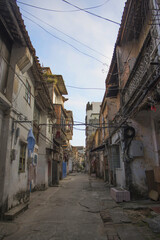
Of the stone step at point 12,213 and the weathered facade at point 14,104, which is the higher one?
the weathered facade at point 14,104

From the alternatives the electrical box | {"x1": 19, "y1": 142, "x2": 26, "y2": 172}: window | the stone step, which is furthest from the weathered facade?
the electrical box

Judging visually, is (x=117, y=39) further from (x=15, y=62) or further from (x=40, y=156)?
(x=40, y=156)

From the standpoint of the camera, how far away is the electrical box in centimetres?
818

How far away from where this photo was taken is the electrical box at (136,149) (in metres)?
8.18

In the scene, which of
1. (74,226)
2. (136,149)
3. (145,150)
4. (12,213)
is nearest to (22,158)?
(12,213)

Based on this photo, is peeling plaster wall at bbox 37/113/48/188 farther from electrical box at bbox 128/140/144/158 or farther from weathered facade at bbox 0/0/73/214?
electrical box at bbox 128/140/144/158

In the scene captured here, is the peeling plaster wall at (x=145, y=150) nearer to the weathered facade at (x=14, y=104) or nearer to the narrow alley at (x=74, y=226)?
the narrow alley at (x=74, y=226)

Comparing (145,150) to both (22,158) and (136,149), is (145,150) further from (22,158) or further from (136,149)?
(22,158)

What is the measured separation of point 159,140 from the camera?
817cm

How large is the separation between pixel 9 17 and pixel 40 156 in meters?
10.3

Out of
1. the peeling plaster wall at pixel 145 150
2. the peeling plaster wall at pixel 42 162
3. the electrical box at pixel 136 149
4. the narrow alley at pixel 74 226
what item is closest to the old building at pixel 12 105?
the narrow alley at pixel 74 226

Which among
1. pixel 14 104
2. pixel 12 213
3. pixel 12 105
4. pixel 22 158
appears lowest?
pixel 12 213

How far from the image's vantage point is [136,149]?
8.21m

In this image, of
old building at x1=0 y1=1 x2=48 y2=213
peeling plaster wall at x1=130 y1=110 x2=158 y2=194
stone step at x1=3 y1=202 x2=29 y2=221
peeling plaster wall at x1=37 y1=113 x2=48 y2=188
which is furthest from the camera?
peeling plaster wall at x1=37 y1=113 x2=48 y2=188
